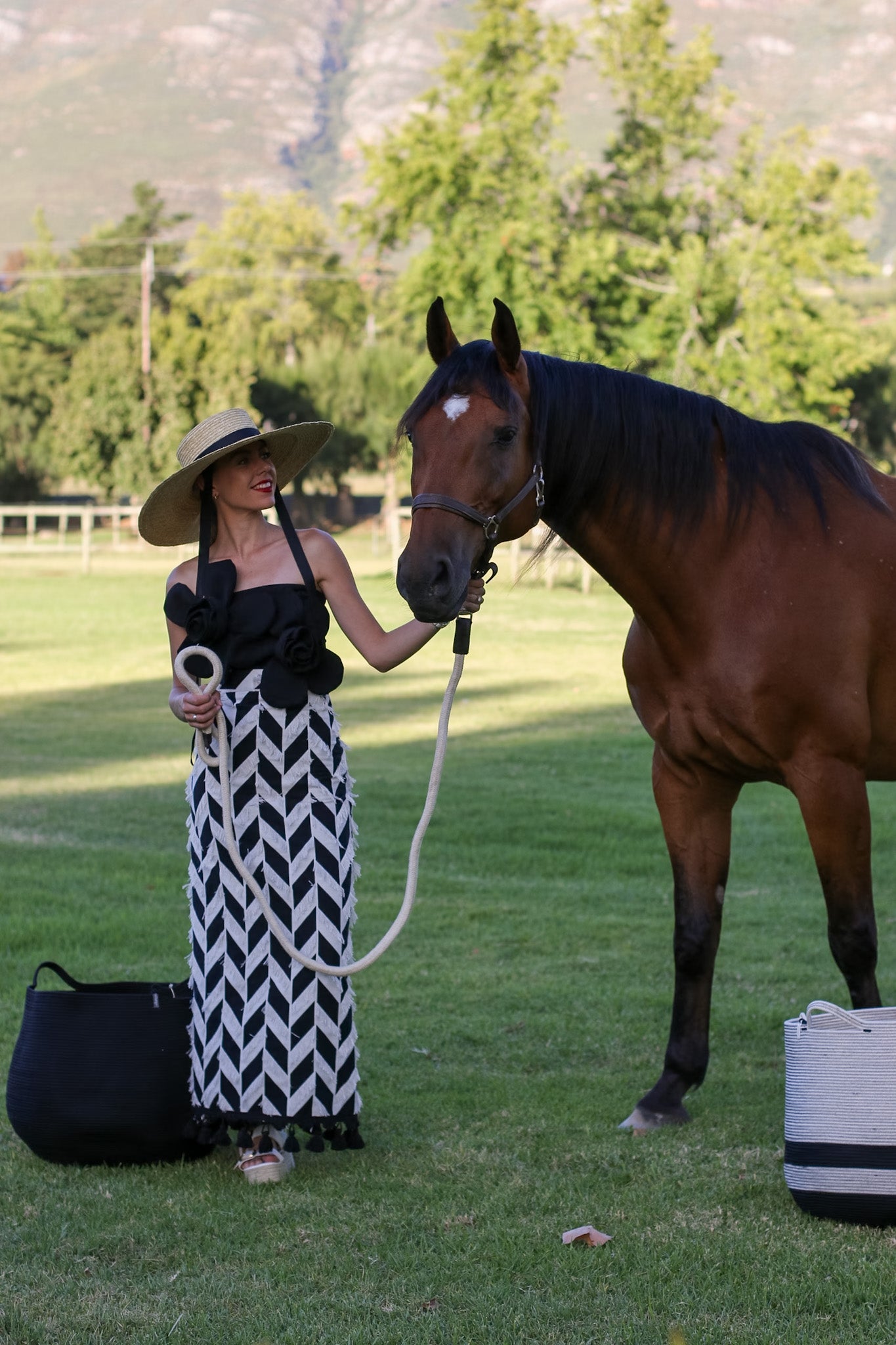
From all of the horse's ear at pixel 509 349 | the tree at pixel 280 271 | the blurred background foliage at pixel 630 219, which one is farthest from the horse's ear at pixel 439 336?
the tree at pixel 280 271

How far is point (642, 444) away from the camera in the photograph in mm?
3723

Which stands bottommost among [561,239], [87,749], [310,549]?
[87,749]

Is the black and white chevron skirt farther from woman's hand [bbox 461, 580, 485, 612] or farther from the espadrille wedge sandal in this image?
woman's hand [bbox 461, 580, 485, 612]

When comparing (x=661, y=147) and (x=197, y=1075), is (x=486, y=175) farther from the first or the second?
(x=197, y=1075)

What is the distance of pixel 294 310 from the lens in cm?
6719

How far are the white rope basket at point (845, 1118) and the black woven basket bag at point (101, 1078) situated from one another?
5.12 ft

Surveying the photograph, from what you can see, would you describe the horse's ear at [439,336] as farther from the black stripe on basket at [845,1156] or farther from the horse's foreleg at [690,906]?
the black stripe on basket at [845,1156]

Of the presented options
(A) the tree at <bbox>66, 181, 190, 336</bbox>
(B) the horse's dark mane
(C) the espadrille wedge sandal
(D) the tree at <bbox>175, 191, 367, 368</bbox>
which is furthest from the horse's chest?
(D) the tree at <bbox>175, 191, 367, 368</bbox>

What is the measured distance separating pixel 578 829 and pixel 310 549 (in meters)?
4.69

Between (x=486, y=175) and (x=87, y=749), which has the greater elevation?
(x=486, y=175)

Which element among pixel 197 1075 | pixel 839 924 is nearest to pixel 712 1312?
pixel 839 924

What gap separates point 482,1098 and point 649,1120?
1.67 ft

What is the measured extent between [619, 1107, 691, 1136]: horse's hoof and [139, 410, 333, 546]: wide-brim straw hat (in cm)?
207

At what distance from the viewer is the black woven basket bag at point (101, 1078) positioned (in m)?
3.64
